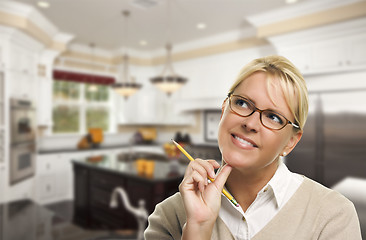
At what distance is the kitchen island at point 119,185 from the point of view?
243cm

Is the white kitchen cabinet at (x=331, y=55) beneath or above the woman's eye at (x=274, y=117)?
above

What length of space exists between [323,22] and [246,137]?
10.1 feet

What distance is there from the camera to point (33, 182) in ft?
13.0

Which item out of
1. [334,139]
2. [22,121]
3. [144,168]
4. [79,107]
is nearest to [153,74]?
[79,107]

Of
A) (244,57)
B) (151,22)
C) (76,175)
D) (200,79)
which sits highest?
(151,22)

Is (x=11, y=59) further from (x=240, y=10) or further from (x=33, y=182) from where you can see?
(x=240, y=10)

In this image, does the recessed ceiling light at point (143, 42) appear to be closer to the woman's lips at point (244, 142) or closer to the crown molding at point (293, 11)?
the crown molding at point (293, 11)

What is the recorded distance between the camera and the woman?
1.37ft

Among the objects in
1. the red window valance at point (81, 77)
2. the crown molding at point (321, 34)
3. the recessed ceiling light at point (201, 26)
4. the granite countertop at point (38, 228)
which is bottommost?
the granite countertop at point (38, 228)

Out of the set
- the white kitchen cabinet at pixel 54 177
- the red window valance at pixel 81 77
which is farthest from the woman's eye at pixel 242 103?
the red window valance at pixel 81 77

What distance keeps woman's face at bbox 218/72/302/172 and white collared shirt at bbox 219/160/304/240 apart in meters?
0.08

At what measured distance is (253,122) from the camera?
0.41 m

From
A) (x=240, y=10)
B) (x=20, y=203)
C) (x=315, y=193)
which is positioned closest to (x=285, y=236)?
(x=315, y=193)

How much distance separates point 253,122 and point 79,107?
5443 mm
